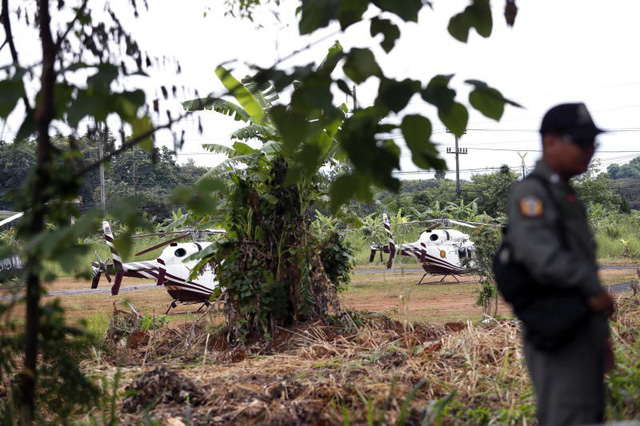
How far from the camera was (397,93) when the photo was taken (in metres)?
2.40

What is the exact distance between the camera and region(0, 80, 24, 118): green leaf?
255 cm

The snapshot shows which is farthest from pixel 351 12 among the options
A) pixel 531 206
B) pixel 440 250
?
pixel 440 250

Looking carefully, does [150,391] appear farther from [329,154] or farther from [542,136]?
[329,154]

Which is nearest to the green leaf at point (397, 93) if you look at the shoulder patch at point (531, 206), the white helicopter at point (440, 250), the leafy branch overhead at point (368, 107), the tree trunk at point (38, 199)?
the leafy branch overhead at point (368, 107)

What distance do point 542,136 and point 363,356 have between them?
134 inches

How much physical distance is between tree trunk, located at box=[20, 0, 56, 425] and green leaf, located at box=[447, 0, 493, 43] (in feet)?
5.43

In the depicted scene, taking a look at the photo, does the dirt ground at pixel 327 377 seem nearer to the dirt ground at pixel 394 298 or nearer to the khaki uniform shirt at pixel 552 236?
the khaki uniform shirt at pixel 552 236

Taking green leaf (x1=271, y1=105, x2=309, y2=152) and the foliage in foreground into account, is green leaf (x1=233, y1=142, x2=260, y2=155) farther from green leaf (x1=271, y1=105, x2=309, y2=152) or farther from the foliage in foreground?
green leaf (x1=271, y1=105, x2=309, y2=152)

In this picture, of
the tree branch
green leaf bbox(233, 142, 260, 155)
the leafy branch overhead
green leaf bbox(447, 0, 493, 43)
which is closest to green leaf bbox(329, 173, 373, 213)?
the leafy branch overhead

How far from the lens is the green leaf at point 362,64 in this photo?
2.44m

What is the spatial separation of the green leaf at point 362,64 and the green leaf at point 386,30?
0.21 meters

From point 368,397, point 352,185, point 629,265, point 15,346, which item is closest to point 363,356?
point 368,397

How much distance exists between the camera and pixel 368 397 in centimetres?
409

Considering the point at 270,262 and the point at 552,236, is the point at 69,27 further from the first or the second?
the point at 270,262
